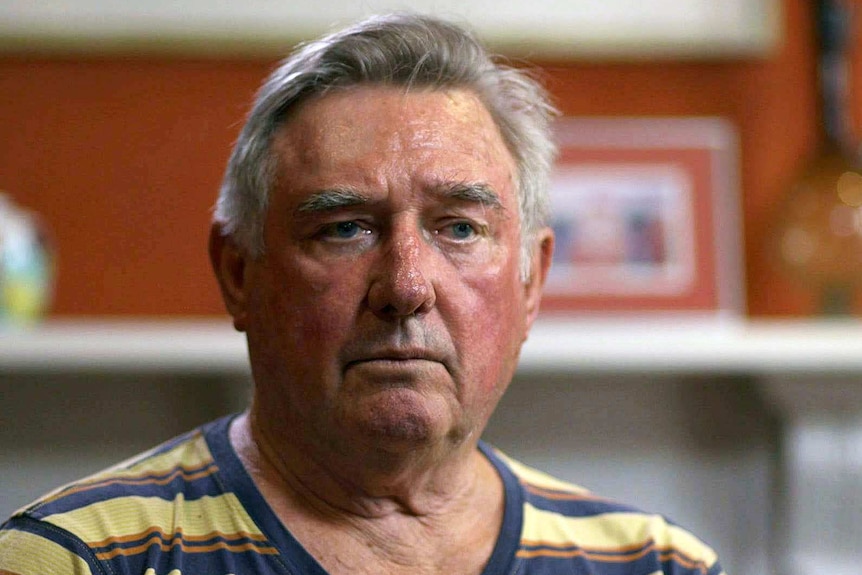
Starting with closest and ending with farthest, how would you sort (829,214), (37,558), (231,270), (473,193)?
(37,558) < (473,193) < (231,270) < (829,214)

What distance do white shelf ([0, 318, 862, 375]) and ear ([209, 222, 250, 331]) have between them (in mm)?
762

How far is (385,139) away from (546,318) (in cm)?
112

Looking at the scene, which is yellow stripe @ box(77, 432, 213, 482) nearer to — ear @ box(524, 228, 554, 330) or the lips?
the lips

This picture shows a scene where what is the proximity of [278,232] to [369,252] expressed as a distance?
107 millimetres

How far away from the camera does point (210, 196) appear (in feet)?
7.29

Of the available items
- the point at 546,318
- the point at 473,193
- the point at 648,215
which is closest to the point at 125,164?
the point at 546,318

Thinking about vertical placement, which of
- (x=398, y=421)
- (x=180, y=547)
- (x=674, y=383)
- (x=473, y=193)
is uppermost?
(x=473, y=193)

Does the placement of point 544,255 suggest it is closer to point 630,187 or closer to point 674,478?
point 630,187

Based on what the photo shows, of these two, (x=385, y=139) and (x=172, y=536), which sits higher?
(x=385, y=139)

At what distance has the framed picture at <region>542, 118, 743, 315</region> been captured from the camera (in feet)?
7.32

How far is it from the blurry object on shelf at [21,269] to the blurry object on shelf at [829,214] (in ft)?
4.52

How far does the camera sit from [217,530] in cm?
112

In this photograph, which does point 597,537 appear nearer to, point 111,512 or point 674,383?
point 111,512

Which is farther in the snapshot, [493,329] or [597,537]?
[597,537]
